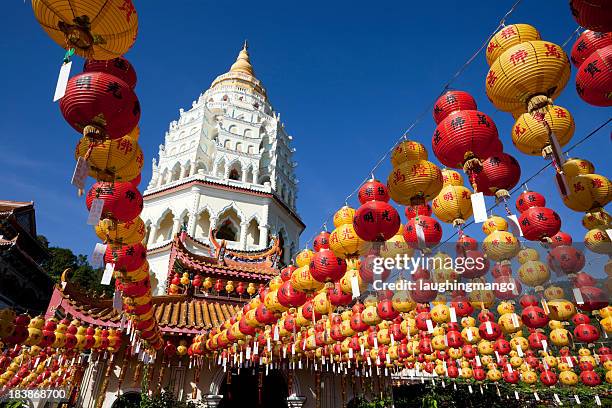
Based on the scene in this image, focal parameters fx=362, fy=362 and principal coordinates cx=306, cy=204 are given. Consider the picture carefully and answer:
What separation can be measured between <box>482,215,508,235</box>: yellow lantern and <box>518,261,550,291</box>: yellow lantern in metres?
0.76

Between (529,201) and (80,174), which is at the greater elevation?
(529,201)

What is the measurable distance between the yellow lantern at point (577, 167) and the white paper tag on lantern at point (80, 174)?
18.2 feet

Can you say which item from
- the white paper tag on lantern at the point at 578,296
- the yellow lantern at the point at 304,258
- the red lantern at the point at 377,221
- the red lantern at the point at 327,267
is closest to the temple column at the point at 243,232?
the yellow lantern at the point at 304,258

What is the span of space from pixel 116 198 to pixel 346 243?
9.83ft

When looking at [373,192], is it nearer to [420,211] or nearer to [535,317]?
[420,211]

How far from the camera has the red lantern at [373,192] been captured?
4.96 metres

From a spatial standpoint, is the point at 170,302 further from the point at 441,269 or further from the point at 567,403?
the point at 567,403

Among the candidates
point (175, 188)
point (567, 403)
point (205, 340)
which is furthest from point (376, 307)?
point (567, 403)

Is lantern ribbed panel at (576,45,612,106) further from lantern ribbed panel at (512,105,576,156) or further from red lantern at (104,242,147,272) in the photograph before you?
red lantern at (104,242,147,272)

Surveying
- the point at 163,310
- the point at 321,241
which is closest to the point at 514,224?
the point at 321,241

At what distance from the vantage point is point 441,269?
633cm

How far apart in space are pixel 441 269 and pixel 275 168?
1889cm

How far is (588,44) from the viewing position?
3.36 m

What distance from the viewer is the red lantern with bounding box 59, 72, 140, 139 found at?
10.0 ft
